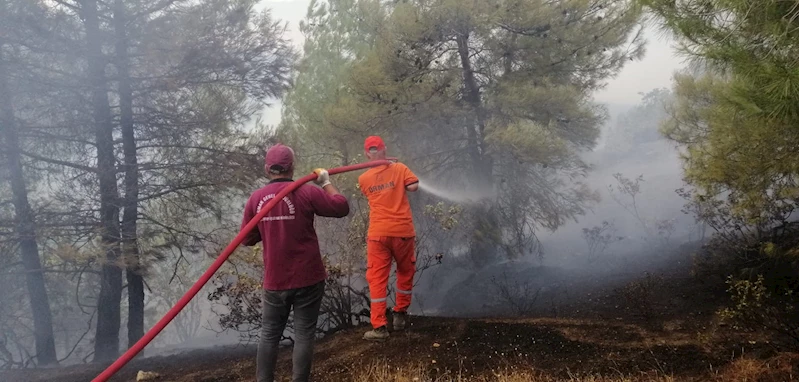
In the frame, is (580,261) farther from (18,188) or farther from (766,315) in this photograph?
(18,188)

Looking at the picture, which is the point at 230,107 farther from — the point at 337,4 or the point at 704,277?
the point at 704,277

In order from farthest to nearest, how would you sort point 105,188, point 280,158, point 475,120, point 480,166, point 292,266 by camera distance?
Result: point 480,166
point 475,120
point 105,188
point 280,158
point 292,266

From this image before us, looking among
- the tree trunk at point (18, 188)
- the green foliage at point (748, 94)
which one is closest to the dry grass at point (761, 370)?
the green foliage at point (748, 94)

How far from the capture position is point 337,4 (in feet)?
45.2

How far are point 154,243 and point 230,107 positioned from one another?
2747mm

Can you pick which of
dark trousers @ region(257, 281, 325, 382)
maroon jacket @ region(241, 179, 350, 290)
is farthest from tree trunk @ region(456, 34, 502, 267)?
dark trousers @ region(257, 281, 325, 382)

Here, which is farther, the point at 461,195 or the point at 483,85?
the point at 461,195

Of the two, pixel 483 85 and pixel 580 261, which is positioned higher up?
pixel 483 85

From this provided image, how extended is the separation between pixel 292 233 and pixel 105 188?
22.0ft

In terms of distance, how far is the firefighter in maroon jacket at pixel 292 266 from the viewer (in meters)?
3.20

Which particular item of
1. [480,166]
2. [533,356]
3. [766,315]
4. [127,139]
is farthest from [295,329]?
[480,166]

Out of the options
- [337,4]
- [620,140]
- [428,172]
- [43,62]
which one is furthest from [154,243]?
[620,140]

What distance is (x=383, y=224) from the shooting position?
15.1ft

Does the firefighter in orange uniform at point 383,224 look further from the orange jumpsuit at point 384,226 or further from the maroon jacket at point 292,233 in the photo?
the maroon jacket at point 292,233
